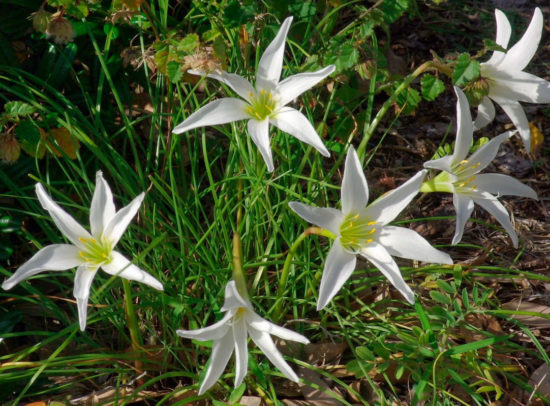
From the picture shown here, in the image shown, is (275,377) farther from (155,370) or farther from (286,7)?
(286,7)

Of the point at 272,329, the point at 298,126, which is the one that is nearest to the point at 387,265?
the point at 272,329

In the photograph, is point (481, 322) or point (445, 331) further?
point (481, 322)

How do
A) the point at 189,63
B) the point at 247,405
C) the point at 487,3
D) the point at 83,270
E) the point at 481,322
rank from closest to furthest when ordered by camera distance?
the point at 83,270 < the point at 189,63 < the point at 247,405 < the point at 481,322 < the point at 487,3

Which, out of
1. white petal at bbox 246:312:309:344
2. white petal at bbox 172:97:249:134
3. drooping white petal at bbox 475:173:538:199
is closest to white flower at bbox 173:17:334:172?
white petal at bbox 172:97:249:134

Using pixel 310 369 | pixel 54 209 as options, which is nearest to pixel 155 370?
pixel 310 369

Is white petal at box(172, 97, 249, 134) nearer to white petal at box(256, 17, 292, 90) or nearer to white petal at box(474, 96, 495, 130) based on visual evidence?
white petal at box(256, 17, 292, 90)

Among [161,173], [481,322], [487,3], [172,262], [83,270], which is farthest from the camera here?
[487,3]

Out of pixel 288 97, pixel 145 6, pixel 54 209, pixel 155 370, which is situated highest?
pixel 145 6
